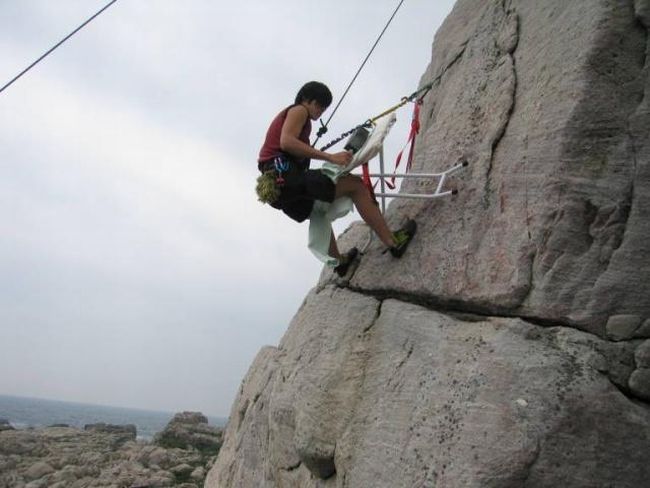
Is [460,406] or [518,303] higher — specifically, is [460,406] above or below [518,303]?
below

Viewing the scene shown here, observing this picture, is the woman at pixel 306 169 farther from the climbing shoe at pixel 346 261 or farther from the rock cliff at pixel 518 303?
the climbing shoe at pixel 346 261

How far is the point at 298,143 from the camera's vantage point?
20.8ft

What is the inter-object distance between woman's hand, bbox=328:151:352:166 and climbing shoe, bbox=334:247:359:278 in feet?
5.72

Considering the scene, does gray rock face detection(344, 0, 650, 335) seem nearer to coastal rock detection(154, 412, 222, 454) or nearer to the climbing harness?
the climbing harness

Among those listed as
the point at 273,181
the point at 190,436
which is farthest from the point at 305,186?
the point at 190,436

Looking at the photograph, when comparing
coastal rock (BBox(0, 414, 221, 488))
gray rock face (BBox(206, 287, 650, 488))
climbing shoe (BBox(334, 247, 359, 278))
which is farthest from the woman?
coastal rock (BBox(0, 414, 221, 488))

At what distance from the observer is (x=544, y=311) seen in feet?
17.2

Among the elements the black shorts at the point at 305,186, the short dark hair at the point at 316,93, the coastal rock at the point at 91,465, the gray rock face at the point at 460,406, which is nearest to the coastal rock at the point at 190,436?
the coastal rock at the point at 91,465

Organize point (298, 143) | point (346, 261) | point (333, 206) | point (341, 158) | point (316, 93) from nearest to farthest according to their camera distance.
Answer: point (298, 143) → point (341, 158) → point (316, 93) → point (333, 206) → point (346, 261)

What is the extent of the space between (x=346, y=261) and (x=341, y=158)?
188cm

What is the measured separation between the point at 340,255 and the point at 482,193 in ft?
8.02

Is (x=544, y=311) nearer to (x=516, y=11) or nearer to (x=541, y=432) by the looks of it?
(x=541, y=432)

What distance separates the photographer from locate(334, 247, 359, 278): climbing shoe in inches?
309

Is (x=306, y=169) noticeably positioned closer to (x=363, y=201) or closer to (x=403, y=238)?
(x=363, y=201)
